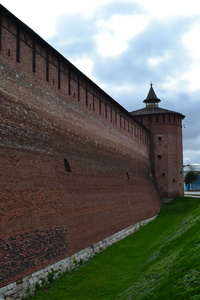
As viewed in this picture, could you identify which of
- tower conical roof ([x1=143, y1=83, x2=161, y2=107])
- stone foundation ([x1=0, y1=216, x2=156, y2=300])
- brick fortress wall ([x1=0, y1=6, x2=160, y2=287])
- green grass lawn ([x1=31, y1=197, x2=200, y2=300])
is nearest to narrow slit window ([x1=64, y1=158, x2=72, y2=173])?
brick fortress wall ([x1=0, y1=6, x2=160, y2=287])

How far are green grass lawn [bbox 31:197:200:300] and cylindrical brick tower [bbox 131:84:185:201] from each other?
11426 millimetres

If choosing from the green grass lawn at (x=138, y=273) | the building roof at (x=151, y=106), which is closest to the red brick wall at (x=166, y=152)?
the building roof at (x=151, y=106)

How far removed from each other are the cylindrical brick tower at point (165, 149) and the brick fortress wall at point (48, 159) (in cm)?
1240

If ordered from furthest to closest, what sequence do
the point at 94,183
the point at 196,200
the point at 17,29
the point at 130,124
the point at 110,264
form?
the point at 196,200, the point at 130,124, the point at 94,183, the point at 110,264, the point at 17,29

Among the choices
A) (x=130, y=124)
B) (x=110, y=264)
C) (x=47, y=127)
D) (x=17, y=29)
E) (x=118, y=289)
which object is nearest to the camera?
(x=118, y=289)

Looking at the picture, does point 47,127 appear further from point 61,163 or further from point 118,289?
point 118,289

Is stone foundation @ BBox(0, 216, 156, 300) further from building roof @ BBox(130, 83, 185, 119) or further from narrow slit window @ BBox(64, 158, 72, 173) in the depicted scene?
building roof @ BBox(130, 83, 185, 119)

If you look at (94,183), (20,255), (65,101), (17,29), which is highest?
(17,29)

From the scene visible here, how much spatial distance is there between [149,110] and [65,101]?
65.8ft

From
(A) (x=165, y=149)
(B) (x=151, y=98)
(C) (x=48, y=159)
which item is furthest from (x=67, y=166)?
(B) (x=151, y=98)

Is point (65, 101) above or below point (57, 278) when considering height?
above

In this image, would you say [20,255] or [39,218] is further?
[39,218]

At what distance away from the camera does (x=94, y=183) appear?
48.1 ft

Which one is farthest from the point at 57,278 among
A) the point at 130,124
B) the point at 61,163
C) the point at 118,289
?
the point at 130,124
